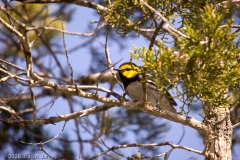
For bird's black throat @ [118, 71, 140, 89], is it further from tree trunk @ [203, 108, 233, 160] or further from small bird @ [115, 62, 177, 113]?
tree trunk @ [203, 108, 233, 160]

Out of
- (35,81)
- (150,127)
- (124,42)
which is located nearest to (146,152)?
(150,127)

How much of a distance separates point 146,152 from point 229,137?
259 cm

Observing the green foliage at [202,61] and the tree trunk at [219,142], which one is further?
the tree trunk at [219,142]

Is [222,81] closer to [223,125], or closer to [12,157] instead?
[223,125]

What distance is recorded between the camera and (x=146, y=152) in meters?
5.97

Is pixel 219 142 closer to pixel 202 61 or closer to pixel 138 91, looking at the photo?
pixel 202 61

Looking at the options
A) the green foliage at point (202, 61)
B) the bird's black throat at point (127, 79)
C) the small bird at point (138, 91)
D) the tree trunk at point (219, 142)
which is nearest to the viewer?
the green foliage at point (202, 61)

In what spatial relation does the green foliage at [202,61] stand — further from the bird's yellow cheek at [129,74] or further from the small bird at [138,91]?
the bird's yellow cheek at [129,74]

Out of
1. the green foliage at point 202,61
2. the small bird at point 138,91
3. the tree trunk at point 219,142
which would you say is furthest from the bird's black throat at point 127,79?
the green foliage at point 202,61

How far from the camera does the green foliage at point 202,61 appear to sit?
2.59 metres

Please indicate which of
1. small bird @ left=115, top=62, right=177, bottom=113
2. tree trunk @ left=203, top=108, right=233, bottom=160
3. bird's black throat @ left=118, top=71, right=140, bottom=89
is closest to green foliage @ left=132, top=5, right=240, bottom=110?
tree trunk @ left=203, top=108, right=233, bottom=160

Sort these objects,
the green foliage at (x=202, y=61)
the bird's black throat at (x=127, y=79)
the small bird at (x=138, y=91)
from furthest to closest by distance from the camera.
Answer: the bird's black throat at (x=127, y=79), the small bird at (x=138, y=91), the green foliage at (x=202, y=61)

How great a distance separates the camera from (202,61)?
270 centimetres

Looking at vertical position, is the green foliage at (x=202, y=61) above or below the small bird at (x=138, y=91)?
below
